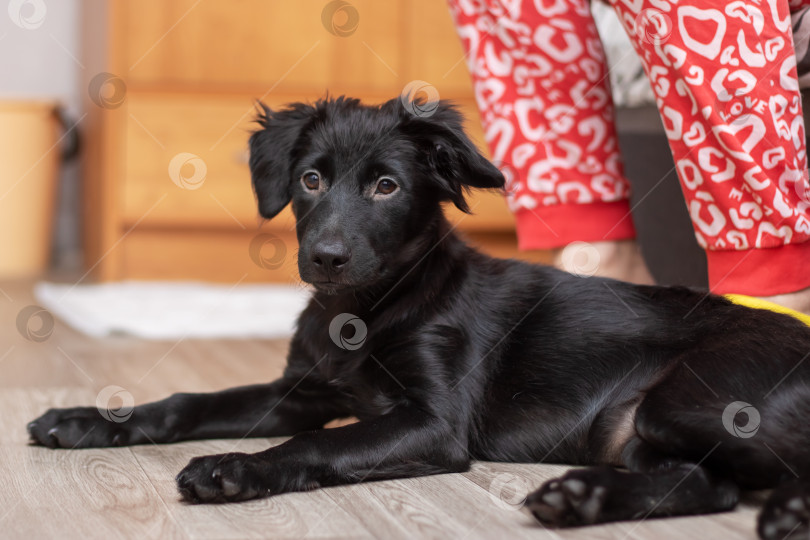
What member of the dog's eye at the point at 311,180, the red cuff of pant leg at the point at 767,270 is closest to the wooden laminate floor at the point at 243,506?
the dog's eye at the point at 311,180

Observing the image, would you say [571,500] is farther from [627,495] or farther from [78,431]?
[78,431]

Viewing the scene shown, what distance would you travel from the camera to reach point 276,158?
1683 millimetres

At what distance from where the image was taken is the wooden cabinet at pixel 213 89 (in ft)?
12.8

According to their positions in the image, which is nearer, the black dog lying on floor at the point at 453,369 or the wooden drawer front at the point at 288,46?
the black dog lying on floor at the point at 453,369

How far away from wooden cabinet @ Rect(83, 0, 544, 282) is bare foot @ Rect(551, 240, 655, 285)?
1795 millimetres

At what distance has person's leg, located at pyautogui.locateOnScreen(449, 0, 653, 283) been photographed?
6.90 feet

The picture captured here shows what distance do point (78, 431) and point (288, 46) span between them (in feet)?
9.00

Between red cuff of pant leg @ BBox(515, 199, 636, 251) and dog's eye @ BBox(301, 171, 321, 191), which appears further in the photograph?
red cuff of pant leg @ BBox(515, 199, 636, 251)

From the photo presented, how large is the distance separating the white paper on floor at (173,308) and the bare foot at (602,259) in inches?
32.2

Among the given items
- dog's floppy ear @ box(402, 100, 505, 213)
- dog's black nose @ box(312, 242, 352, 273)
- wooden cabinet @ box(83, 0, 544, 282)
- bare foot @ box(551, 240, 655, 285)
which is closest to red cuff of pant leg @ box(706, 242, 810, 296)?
bare foot @ box(551, 240, 655, 285)

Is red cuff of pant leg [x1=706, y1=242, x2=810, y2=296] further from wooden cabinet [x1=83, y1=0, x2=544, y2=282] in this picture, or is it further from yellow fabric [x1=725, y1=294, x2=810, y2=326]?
wooden cabinet [x1=83, y1=0, x2=544, y2=282]

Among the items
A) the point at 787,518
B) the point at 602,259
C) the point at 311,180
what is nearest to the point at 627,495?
the point at 787,518

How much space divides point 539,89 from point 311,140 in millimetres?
671

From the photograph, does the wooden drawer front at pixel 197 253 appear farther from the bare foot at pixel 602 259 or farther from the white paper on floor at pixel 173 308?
the bare foot at pixel 602 259
